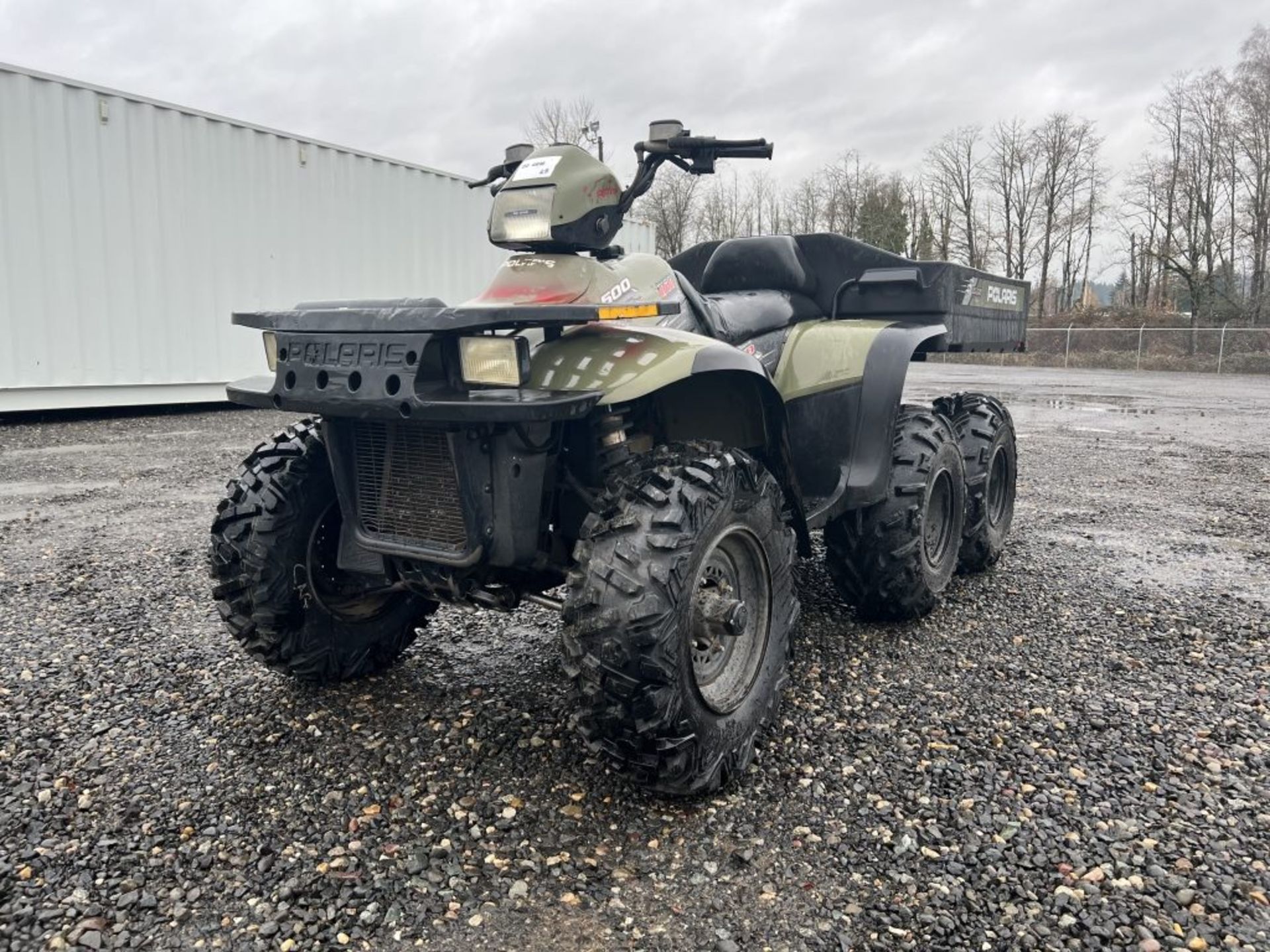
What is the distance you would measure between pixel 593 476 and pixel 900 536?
4.90ft

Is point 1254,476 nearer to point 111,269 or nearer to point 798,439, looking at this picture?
point 798,439

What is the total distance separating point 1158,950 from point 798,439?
2120mm

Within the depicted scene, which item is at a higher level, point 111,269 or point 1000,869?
point 111,269

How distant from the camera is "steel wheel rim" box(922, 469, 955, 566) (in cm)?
405

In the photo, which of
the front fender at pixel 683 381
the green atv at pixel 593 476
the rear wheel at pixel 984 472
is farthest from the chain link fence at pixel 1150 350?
the front fender at pixel 683 381

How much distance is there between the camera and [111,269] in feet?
35.1

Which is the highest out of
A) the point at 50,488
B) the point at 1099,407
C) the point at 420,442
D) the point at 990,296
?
the point at 990,296

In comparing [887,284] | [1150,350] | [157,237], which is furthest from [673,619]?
[1150,350]

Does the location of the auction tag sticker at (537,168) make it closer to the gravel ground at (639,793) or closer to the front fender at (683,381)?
the front fender at (683,381)

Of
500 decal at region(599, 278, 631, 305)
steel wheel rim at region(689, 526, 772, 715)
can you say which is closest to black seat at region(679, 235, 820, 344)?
500 decal at region(599, 278, 631, 305)

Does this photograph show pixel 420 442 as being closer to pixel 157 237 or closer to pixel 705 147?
pixel 705 147

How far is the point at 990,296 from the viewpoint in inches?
191

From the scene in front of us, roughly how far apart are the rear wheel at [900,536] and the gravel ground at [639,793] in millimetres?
160

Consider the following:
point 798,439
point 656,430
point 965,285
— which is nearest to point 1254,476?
point 965,285
